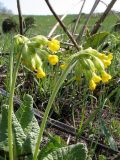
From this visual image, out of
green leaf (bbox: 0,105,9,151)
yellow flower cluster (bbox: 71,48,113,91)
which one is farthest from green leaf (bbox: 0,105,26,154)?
yellow flower cluster (bbox: 71,48,113,91)

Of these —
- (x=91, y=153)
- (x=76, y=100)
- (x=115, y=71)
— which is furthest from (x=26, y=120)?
(x=115, y=71)

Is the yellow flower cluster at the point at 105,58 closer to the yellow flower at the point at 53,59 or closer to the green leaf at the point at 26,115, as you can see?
the yellow flower at the point at 53,59

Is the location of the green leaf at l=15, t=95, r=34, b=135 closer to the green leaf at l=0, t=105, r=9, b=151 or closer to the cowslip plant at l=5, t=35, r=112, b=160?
the green leaf at l=0, t=105, r=9, b=151

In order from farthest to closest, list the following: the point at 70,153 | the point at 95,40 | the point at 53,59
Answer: the point at 95,40 < the point at 70,153 < the point at 53,59

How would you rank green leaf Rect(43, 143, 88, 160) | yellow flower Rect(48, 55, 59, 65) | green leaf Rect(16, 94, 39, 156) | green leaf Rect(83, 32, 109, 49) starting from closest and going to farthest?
1. yellow flower Rect(48, 55, 59, 65)
2. green leaf Rect(43, 143, 88, 160)
3. green leaf Rect(16, 94, 39, 156)
4. green leaf Rect(83, 32, 109, 49)

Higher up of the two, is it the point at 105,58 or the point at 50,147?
the point at 105,58

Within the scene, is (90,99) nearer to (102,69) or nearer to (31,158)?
(31,158)

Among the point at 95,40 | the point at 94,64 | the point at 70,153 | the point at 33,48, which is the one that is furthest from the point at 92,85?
the point at 95,40

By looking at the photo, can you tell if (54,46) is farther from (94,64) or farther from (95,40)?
(95,40)
